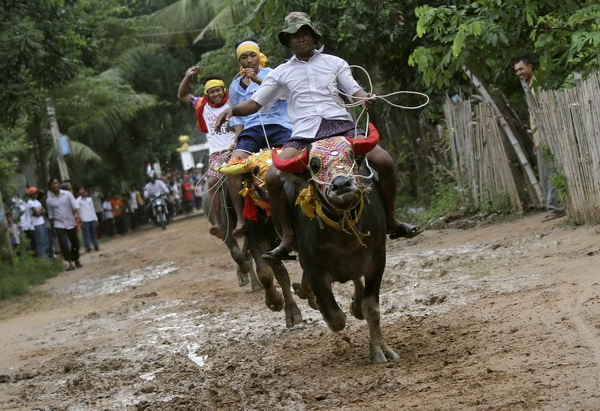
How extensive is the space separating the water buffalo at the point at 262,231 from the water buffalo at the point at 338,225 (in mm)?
1564

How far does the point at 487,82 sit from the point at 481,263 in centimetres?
619

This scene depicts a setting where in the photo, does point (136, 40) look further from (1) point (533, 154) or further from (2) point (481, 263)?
(2) point (481, 263)

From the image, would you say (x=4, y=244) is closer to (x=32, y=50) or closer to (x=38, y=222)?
(x=38, y=222)

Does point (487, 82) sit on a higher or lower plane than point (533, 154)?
higher

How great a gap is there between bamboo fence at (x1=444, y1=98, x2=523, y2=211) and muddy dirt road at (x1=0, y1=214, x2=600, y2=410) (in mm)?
767

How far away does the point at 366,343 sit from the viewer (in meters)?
8.04

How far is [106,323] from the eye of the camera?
39.2ft

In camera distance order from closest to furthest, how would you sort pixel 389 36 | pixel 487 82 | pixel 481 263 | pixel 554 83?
pixel 481 263 → pixel 554 83 → pixel 487 82 → pixel 389 36

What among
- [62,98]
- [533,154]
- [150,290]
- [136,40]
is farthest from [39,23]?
[136,40]

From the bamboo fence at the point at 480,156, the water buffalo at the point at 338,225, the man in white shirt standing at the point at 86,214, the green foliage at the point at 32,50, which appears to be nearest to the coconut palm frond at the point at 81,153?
the man in white shirt standing at the point at 86,214

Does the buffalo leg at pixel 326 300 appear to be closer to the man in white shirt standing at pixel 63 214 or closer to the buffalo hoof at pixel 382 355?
the buffalo hoof at pixel 382 355

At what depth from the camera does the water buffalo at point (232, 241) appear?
1066 centimetres

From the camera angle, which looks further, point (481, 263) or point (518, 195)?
point (518, 195)

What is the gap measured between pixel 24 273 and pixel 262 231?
11.9 metres
